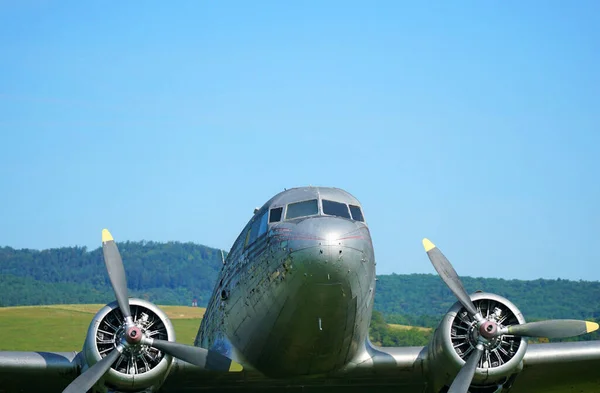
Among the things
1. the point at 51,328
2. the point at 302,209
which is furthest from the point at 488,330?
the point at 51,328

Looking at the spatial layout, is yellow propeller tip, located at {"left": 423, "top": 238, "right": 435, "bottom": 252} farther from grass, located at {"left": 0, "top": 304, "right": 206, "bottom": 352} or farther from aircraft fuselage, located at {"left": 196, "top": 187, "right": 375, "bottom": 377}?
grass, located at {"left": 0, "top": 304, "right": 206, "bottom": 352}

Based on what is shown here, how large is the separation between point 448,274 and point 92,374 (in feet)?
25.8

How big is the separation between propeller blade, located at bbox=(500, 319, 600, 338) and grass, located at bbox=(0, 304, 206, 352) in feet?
201

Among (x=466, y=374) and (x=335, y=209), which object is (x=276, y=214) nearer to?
(x=335, y=209)

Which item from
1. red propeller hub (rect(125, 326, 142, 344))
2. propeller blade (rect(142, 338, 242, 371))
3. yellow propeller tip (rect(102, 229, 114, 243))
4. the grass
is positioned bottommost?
the grass

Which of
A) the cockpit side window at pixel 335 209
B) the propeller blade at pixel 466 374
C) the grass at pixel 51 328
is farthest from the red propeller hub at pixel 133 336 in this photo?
the grass at pixel 51 328

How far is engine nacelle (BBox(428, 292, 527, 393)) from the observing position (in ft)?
62.6

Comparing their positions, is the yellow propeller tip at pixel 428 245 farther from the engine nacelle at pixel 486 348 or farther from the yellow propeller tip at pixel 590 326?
the yellow propeller tip at pixel 590 326

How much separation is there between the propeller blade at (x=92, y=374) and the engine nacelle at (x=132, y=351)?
0.58 feet

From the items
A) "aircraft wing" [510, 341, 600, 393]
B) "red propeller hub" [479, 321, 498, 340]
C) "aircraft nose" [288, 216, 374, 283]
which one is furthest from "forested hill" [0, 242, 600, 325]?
"aircraft nose" [288, 216, 374, 283]

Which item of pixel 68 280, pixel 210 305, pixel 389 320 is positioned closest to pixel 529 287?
pixel 389 320

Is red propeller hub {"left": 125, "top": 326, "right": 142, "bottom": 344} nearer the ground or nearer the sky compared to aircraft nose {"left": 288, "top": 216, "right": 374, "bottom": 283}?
nearer the ground

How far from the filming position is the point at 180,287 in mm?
194250

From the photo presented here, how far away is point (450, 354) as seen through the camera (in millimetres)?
19344
